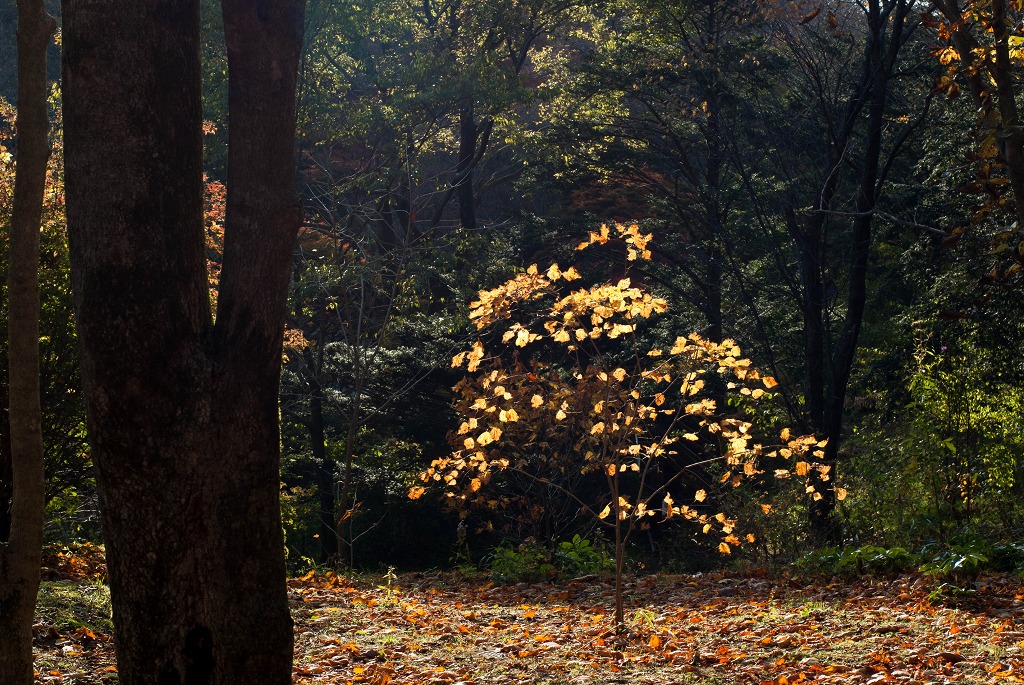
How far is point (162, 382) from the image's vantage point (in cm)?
300

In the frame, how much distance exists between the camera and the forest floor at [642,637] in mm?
4926

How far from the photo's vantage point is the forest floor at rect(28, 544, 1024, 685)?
493 cm

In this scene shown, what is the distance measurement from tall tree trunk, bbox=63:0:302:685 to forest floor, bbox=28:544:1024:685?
2.04m

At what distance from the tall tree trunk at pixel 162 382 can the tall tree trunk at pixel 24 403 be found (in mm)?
589

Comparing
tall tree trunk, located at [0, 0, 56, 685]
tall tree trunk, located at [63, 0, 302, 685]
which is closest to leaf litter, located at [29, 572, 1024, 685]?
tall tree trunk, located at [0, 0, 56, 685]

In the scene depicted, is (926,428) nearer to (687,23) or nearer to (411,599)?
(411,599)

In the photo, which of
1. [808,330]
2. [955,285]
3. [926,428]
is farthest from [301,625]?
[955,285]

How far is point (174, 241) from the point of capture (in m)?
3.08

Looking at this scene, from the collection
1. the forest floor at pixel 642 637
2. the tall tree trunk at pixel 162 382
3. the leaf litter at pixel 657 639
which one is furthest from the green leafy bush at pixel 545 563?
the tall tree trunk at pixel 162 382

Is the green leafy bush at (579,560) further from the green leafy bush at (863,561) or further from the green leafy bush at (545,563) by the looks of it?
the green leafy bush at (863,561)

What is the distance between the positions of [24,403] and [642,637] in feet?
13.3

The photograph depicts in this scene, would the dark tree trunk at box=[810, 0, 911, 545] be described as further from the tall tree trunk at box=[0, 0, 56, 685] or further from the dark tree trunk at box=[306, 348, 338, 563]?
the tall tree trunk at box=[0, 0, 56, 685]

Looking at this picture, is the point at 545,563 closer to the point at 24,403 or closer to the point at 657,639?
the point at 657,639

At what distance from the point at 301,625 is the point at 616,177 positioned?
1240 cm
